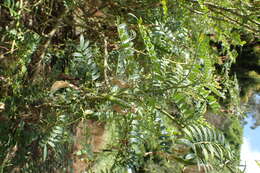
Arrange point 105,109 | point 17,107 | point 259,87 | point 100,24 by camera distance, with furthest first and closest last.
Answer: point 259,87 < point 100,24 < point 17,107 < point 105,109

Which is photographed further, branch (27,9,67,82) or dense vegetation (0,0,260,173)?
branch (27,9,67,82)

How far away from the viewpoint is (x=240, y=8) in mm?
1021

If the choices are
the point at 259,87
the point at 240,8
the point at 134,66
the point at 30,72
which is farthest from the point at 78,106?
→ the point at 259,87

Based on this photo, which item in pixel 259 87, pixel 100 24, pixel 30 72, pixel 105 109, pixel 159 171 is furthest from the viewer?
pixel 259 87

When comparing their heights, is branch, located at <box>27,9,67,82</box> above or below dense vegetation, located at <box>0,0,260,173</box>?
above

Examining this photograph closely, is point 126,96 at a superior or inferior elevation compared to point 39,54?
inferior

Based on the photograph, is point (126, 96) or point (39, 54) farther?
point (39, 54)

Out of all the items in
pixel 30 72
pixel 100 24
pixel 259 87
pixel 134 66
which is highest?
pixel 259 87

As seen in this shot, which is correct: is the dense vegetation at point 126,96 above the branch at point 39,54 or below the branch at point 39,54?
below

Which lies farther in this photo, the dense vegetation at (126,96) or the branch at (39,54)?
the branch at (39,54)

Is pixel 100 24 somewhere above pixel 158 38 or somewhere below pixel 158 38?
above

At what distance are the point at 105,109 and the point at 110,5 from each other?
0.70 m

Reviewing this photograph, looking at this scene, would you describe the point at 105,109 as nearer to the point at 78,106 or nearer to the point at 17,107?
the point at 78,106

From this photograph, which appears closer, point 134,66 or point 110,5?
point 134,66
